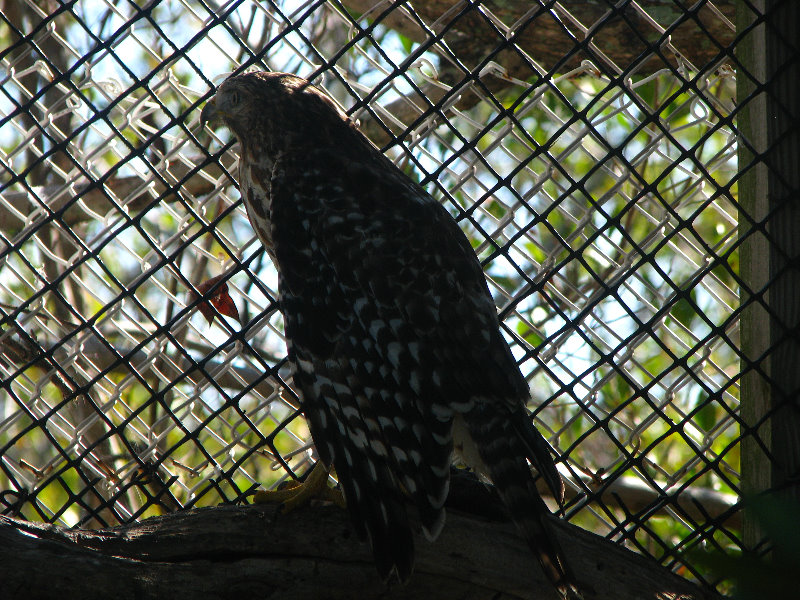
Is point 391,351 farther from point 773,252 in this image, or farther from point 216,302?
point 773,252

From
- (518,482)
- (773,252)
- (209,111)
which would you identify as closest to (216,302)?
(209,111)

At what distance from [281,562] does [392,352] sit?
498 millimetres

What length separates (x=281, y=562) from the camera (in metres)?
1.55

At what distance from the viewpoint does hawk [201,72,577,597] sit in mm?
1620

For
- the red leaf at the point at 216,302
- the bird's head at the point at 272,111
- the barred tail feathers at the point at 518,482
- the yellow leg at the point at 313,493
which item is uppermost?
the bird's head at the point at 272,111

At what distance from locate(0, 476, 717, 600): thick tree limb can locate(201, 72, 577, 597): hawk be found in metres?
0.09

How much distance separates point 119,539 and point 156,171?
3.43 ft

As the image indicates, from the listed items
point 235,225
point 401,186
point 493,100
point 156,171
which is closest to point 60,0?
point 156,171

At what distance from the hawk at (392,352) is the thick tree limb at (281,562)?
0.28 feet

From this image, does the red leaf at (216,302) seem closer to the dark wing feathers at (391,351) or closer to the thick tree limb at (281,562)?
the dark wing feathers at (391,351)

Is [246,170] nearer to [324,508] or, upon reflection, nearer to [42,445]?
[324,508]

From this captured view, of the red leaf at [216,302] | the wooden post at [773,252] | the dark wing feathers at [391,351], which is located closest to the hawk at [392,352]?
the dark wing feathers at [391,351]

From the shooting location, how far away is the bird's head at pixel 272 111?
2209 millimetres

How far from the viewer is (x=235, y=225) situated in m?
5.42
